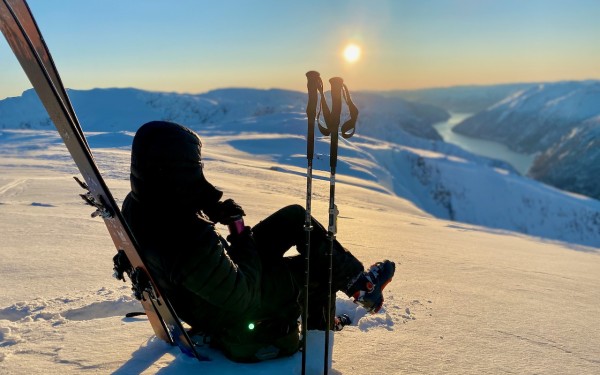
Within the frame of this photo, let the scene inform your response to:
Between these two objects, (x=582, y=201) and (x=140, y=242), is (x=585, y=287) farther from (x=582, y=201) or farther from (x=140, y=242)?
(x=582, y=201)

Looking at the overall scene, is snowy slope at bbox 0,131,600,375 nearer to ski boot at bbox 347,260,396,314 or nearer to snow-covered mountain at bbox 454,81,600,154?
ski boot at bbox 347,260,396,314

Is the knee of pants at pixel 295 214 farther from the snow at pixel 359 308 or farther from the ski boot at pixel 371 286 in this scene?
the ski boot at pixel 371 286

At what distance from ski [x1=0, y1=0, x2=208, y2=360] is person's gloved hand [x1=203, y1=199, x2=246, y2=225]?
370 mm

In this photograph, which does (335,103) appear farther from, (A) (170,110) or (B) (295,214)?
(A) (170,110)

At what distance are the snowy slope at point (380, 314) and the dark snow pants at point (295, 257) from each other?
36 centimetres

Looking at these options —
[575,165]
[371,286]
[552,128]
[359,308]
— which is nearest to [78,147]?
[371,286]

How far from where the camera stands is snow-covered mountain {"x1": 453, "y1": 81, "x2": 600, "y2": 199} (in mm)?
91000

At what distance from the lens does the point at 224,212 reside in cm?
222

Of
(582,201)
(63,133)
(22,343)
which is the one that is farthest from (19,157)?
(582,201)

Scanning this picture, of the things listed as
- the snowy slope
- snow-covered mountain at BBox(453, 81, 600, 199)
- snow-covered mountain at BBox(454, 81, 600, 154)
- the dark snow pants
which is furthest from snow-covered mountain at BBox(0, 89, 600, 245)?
snow-covered mountain at BBox(454, 81, 600, 154)

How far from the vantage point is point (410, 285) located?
3.88 metres

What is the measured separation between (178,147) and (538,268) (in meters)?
4.44

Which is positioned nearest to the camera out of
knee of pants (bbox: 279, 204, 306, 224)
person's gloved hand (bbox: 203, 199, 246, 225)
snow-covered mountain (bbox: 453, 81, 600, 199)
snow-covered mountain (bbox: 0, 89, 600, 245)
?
person's gloved hand (bbox: 203, 199, 246, 225)

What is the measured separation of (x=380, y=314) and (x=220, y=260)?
1.52 m
